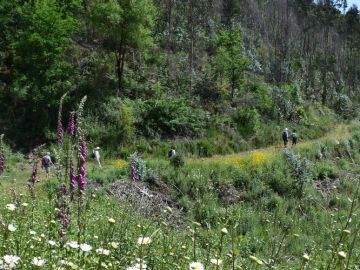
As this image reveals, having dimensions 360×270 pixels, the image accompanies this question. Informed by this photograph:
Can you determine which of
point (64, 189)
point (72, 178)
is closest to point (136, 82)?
point (72, 178)

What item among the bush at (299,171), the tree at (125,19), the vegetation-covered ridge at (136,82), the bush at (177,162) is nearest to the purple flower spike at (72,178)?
the bush at (177,162)

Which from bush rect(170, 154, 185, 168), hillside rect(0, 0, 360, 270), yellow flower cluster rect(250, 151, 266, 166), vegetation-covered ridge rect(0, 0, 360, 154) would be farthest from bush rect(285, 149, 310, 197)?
vegetation-covered ridge rect(0, 0, 360, 154)

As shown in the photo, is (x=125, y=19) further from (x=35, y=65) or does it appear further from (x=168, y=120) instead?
(x=35, y=65)

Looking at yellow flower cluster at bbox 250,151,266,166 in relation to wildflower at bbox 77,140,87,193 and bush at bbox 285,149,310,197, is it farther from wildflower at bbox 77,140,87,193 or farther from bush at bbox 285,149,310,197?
wildflower at bbox 77,140,87,193

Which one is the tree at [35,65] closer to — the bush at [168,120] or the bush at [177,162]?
the bush at [168,120]

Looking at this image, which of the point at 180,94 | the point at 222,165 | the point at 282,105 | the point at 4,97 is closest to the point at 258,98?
the point at 282,105

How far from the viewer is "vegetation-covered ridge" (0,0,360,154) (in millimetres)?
24906

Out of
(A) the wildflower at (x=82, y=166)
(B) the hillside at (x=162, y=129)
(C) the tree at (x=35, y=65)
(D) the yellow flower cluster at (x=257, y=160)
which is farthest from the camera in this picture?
(C) the tree at (x=35, y=65)

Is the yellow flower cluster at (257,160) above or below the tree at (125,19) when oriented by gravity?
below

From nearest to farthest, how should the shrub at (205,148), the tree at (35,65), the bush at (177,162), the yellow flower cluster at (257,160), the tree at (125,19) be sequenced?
the bush at (177,162) → the yellow flower cluster at (257,160) → the tree at (35,65) → the shrub at (205,148) → the tree at (125,19)

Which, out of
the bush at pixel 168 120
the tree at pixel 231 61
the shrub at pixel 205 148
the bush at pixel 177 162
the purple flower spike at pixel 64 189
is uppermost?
the tree at pixel 231 61

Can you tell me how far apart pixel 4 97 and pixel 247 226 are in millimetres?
16545

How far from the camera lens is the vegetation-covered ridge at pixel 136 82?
2491 centimetres

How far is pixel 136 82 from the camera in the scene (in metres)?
31.6
